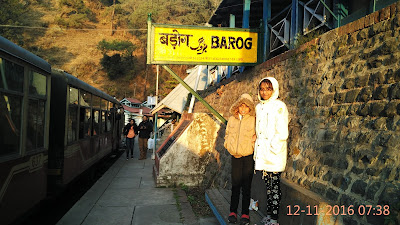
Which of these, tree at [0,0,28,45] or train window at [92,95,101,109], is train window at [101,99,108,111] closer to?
train window at [92,95,101,109]

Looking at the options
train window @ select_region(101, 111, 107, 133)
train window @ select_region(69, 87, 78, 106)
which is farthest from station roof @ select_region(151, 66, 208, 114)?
train window @ select_region(69, 87, 78, 106)

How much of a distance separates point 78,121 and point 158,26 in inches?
123

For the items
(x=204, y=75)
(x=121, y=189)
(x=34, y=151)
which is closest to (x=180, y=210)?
(x=121, y=189)

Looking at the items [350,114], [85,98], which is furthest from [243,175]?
[85,98]

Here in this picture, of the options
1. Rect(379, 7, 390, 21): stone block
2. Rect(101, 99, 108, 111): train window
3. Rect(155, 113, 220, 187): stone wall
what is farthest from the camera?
Rect(101, 99, 108, 111): train window

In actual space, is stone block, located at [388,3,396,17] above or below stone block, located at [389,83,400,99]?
above

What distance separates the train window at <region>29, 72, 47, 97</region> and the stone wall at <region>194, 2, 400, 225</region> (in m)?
4.32

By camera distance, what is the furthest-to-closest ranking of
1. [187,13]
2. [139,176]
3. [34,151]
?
[187,13] < [139,176] < [34,151]

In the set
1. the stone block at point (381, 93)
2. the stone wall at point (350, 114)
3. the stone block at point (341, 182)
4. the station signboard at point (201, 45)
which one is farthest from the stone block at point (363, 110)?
the station signboard at point (201, 45)

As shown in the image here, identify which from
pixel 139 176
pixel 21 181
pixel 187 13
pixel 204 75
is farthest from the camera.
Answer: pixel 187 13

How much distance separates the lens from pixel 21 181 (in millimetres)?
4199

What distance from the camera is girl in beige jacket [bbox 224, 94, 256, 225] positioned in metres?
3.76

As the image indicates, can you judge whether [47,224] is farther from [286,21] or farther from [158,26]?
[286,21]

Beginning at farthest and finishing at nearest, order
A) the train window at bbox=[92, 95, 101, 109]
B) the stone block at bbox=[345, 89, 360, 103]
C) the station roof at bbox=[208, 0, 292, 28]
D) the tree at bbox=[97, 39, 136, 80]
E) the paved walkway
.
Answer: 1. the tree at bbox=[97, 39, 136, 80]
2. the station roof at bbox=[208, 0, 292, 28]
3. the train window at bbox=[92, 95, 101, 109]
4. the paved walkway
5. the stone block at bbox=[345, 89, 360, 103]
